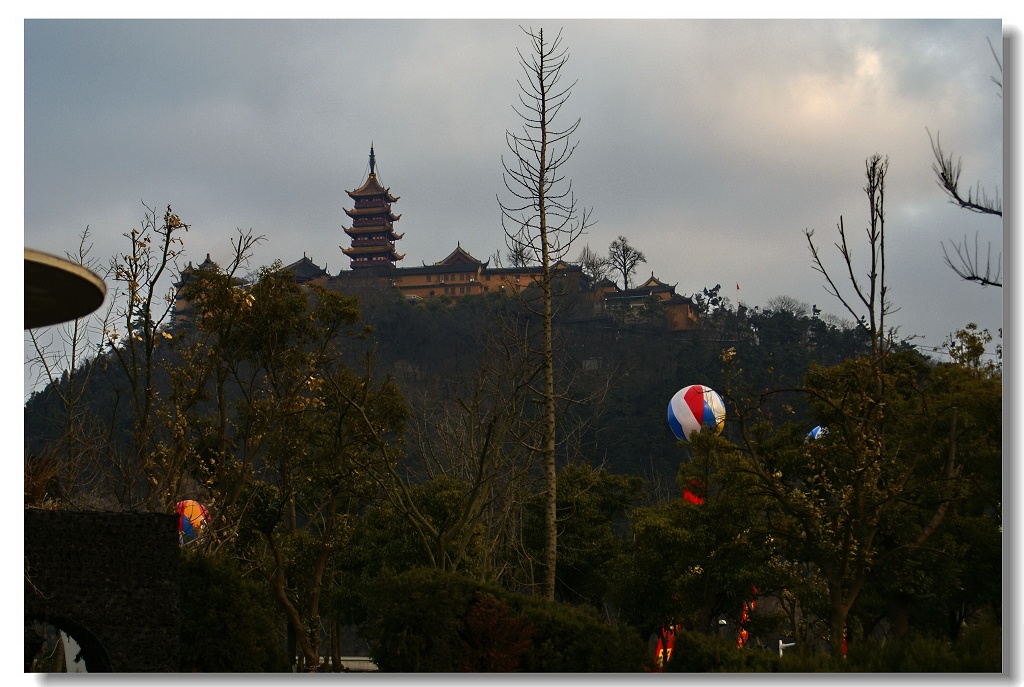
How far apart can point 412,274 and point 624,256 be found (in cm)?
1128

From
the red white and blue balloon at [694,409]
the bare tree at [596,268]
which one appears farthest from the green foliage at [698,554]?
the bare tree at [596,268]

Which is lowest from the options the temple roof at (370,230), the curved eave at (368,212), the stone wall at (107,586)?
the stone wall at (107,586)

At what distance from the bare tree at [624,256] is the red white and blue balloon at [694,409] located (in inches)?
1065

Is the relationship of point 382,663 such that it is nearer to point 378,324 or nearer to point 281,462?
point 281,462

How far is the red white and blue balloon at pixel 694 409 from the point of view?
15.8 meters

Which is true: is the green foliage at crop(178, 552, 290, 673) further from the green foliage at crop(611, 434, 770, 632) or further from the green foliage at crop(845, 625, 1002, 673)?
the green foliage at crop(611, 434, 770, 632)

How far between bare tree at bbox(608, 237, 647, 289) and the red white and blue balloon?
27.1 m

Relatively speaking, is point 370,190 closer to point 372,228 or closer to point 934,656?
point 372,228

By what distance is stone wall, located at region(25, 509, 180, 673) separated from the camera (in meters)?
5.89

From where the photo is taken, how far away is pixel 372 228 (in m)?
53.0

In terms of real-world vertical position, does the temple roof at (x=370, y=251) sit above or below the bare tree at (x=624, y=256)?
above

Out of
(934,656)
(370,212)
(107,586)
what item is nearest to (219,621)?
(107,586)

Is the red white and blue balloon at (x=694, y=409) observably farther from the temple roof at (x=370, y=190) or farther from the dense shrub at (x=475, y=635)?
the temple roof at (x=370, y=190)

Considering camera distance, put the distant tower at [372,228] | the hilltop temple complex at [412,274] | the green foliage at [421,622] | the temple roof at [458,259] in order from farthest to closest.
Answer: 1. the distant tower at [372,228]
2. the temple roof at [458,259]
3. the hilltop temple complex at [412,274]
4. the green foliage at [421,622]
